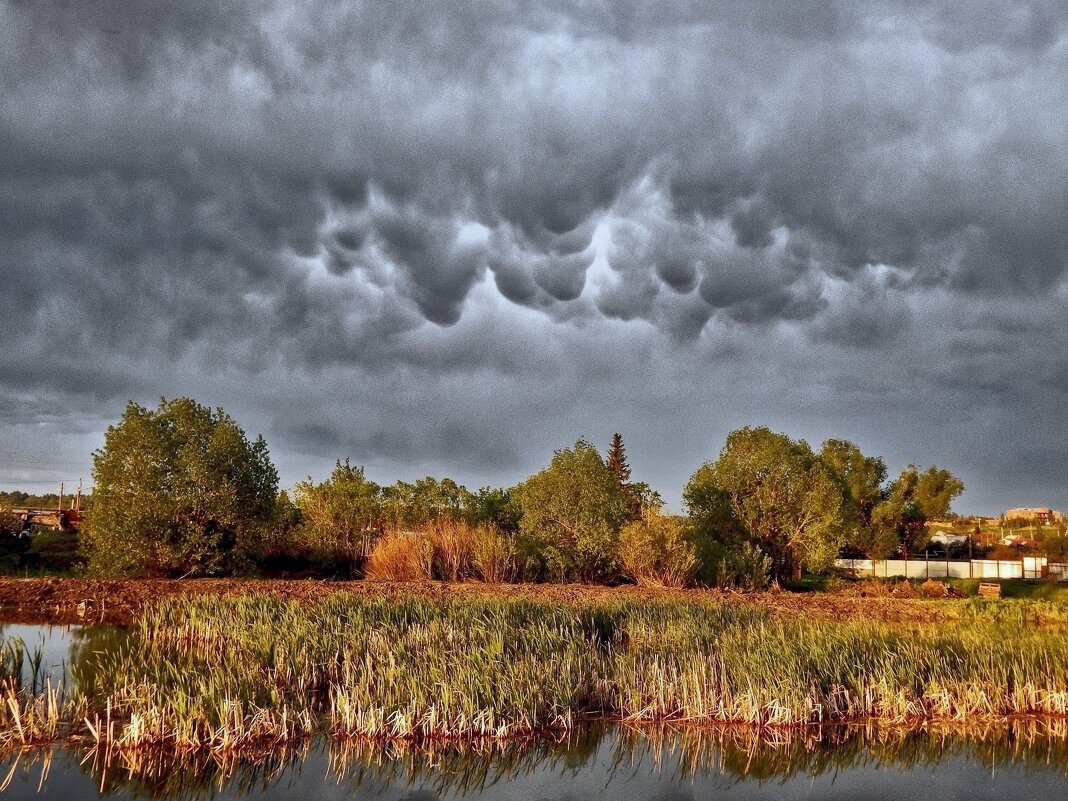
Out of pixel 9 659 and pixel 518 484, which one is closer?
pixel 9 659

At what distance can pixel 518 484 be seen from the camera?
142ft

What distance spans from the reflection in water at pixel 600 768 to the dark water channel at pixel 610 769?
2 centimetres

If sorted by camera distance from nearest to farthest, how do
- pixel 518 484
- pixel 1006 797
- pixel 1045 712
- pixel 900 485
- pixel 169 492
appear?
1. pixel 1006 797
2. pixel 1045 712
3. pixel 169 492
4. pixel 518 484
5. pixel 900 485

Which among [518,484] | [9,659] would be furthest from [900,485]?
[9,659]

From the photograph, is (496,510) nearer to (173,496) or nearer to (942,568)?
(173,496)

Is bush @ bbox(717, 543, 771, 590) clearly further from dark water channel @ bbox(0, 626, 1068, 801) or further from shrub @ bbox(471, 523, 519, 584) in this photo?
dark water channel @ bbox(0, 626, 1068, 801)

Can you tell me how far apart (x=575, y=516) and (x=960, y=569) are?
1054 inches

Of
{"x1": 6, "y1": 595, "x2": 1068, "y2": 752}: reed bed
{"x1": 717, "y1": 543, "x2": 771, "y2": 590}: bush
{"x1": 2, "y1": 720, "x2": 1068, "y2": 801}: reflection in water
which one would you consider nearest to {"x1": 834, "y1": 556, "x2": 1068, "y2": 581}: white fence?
{"x1": 717, "y1": 543, "x2": 771, "y2": 590}: bush

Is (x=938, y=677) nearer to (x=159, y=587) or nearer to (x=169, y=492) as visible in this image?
(x=159, y=587)

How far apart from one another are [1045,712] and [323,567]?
27.4m

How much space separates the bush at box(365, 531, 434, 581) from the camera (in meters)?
30.0

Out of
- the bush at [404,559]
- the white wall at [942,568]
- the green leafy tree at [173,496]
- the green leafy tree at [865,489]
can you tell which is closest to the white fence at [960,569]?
the white wall at [942,568]

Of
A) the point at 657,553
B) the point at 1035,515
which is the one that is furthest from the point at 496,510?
the point at 1035,515

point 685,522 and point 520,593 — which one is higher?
point 685,522
